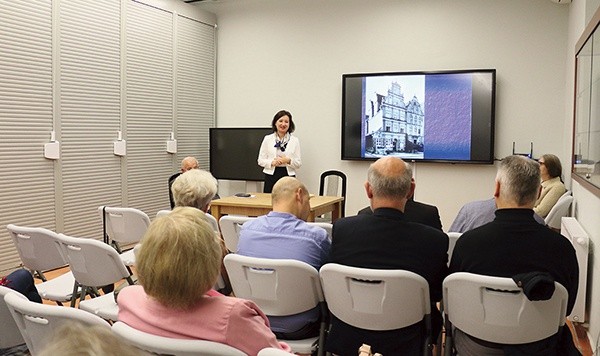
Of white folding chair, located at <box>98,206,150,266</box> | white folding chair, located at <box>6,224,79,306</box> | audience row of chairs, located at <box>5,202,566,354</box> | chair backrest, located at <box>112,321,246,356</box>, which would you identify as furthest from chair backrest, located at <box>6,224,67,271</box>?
chair backrest, located at <box>112,321,246,356</box>

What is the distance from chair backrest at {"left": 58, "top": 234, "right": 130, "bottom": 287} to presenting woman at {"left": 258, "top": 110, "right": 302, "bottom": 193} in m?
3.76

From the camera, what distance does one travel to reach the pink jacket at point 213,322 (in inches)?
61.3

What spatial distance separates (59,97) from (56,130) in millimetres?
355

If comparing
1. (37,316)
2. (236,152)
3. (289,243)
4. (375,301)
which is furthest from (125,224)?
(236,152)

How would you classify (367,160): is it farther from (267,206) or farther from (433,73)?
(267,206)

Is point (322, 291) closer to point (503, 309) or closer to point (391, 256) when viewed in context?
point (391, 256)

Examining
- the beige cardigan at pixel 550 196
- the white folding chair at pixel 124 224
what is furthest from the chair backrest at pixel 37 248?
the beige cardigan at pixel 550 196

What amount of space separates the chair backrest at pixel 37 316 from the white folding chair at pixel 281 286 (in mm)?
838

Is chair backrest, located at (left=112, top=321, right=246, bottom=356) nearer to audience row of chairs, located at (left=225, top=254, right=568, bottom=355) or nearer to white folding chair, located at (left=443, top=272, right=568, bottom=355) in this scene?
audience row of chairs, located at (left=225, top=254, right=568, bottom=355)

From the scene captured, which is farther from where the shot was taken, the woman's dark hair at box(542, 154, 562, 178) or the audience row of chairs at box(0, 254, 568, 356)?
the woman's dark hair at box(542, 154, 562, 178)

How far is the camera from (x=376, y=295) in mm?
2256

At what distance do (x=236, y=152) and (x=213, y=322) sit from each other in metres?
6.09

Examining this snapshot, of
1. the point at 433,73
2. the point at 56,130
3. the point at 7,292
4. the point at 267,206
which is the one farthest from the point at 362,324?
the point at 433,73

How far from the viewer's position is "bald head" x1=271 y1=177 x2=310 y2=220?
9.23 feet
